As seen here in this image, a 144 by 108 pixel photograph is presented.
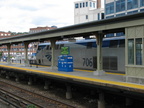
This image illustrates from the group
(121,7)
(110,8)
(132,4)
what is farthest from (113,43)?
(110,8)

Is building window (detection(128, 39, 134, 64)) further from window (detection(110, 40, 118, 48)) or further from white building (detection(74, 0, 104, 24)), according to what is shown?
white building (detection(74, 0, 104, 24))

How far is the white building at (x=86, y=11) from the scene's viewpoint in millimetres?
61219

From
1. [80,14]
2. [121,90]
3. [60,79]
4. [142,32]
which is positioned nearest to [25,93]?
[60,79]

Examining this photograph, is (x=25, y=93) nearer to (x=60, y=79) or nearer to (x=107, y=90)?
(x=60, y=79)

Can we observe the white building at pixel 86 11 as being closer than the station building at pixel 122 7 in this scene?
No

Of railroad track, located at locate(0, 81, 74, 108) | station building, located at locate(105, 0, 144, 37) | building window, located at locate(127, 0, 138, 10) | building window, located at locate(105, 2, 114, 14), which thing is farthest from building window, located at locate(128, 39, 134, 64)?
building window, located at locate(105, 2, 114, 14)

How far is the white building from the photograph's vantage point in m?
61.2

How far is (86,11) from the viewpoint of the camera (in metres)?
63.4

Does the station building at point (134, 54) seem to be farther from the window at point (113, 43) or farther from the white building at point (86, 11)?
the white building at point (86, 11)

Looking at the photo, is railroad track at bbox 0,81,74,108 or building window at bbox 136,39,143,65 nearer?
building window at bbox 136,39,143,65

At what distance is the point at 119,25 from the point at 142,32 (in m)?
1.64

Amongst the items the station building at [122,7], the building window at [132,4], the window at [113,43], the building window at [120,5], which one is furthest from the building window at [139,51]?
the building window at [120,5]

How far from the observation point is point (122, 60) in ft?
51.1

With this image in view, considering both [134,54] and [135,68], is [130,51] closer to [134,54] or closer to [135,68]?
[134,54]
